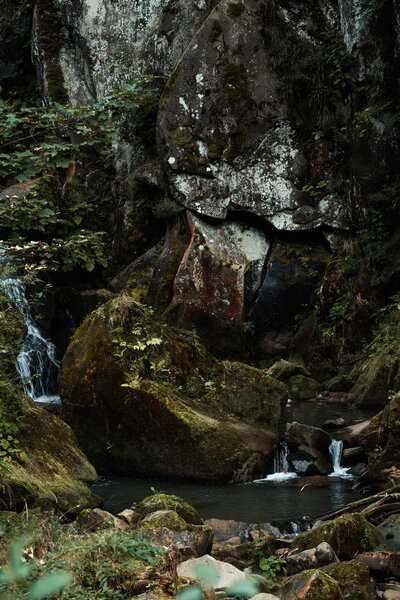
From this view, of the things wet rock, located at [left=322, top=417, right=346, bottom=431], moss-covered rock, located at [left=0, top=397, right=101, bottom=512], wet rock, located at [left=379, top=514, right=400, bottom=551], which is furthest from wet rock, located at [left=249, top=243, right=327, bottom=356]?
wet rock, located at [left=379, top=514, right=400, bottom=551]

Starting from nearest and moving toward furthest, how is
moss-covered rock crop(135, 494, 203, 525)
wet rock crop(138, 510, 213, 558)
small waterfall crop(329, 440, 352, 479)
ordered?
wet rock crop(138, 510, 213, 558) < moss-covered rock crop(135, 494, 203, 525) < small waterfall crop(329, 440, 352, 479)

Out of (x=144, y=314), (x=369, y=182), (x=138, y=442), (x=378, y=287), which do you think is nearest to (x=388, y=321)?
(x=378, y=287)

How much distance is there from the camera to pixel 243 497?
6539 millimetres

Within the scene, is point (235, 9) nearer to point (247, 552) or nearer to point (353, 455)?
point (353, 455)

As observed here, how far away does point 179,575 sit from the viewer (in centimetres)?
312

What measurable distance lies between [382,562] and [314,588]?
1.07 metres

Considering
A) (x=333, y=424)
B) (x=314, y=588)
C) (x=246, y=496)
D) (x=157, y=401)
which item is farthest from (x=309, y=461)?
(x=314, y=588)

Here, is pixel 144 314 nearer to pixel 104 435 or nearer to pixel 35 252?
pixel 104 435

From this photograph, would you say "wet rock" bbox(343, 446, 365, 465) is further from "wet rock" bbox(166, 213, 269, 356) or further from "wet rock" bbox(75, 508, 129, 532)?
"wet rock" bbox(166, 213, 269, 356)

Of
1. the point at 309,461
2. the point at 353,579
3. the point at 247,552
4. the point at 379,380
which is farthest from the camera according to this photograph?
the point at 379,380

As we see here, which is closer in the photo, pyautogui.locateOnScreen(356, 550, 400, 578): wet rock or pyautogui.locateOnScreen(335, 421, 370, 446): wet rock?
pyautogui.locateOnScreen(356, 550, 400, 578): wet rock

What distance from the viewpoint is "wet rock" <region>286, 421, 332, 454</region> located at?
7.68m

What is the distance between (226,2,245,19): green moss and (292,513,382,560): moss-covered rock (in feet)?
47.9

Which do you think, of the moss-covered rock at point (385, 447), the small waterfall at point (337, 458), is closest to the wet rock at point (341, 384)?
the small waterfall at point (337, 458)
